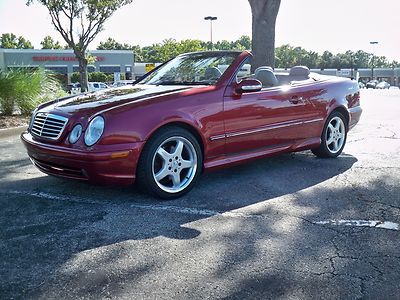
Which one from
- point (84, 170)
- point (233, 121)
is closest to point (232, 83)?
point (233, 121)

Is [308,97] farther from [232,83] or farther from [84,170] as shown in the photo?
[84,170]

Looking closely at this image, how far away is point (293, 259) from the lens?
3059 millimetres

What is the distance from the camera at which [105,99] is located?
462 centimetres

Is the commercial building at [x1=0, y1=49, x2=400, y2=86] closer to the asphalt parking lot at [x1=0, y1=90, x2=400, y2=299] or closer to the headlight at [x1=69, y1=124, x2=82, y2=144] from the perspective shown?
the asphalt parking lot at [x1=0, y1=90, x2=400, y2=299]

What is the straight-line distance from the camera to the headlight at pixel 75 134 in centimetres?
409

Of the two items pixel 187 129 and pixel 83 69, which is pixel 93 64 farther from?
pixel 187 129

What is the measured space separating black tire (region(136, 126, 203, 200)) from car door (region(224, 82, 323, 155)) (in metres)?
0.50

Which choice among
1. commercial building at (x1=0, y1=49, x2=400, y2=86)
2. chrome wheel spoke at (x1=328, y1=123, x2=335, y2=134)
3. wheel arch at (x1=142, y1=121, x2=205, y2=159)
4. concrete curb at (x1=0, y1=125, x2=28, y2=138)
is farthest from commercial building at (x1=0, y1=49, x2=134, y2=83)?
wheel arch at (x1=142, y1=121, x2=205, y2=159)

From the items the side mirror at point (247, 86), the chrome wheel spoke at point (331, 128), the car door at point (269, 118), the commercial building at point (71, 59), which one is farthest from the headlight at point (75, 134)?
the commercial building at point (71, 59)

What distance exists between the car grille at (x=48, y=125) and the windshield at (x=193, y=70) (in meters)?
1.54

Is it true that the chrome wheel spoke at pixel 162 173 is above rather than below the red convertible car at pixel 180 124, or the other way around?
below

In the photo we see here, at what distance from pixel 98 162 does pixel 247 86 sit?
1854 mm

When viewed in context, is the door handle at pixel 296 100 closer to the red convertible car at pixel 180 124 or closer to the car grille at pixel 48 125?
the red convertible car at pixel 180 124

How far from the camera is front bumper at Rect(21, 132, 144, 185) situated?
398 cm
